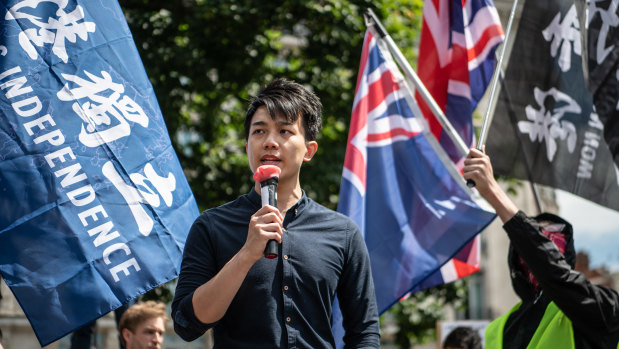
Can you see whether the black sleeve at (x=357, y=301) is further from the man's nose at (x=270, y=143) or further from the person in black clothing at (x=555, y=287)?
the person in black clothing at (x=555, y=287)

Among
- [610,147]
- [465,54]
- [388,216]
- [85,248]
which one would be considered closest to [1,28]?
[85,248]

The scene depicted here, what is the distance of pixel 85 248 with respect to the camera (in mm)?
3600

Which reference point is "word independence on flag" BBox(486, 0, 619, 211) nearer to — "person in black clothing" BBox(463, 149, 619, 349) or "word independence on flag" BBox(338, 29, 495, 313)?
"word independence on flag" BBox(338, 29, 495, 313)

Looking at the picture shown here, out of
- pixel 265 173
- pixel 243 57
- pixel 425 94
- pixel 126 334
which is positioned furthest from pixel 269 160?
pixel 243 57

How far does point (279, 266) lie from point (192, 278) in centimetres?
28

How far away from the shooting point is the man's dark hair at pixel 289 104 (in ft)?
8.82

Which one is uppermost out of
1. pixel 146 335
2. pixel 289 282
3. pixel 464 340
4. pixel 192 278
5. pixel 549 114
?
pixel 192 278

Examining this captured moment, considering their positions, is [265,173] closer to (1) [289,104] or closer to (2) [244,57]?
(1) [289,104]

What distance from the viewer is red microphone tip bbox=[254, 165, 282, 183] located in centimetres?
240

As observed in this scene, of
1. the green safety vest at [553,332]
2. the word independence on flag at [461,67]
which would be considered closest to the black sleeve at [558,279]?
the green safety vest at [553,332]

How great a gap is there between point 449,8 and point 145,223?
3.05 m

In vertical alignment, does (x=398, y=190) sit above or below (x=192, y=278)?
below

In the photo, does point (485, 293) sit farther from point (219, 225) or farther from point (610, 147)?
point (219, 225)

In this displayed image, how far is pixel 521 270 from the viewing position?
3.87m
